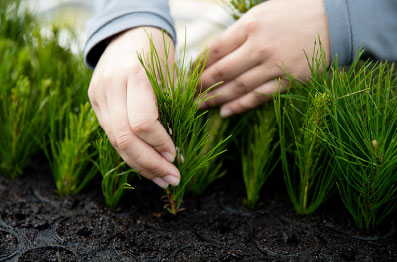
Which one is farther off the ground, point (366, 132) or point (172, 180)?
point (366, 132)

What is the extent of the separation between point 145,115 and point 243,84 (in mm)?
328

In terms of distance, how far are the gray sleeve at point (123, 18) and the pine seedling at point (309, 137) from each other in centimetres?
33

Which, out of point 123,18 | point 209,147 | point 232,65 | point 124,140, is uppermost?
point 123,18

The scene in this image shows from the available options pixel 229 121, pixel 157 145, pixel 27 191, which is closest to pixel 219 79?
pixel 229 121

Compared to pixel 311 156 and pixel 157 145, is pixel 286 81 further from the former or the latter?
pixel 157 145

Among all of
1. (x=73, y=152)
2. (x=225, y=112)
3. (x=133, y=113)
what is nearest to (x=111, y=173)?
(x=73, y=152)

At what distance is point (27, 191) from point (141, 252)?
1.25 feet

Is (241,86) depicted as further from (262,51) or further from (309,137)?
(309,137)

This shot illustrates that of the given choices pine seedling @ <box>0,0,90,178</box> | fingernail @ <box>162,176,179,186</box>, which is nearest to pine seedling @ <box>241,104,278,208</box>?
fingernail @ <box>162,176,179,186</box>

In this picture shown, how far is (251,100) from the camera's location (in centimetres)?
96

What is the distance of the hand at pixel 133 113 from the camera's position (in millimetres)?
725

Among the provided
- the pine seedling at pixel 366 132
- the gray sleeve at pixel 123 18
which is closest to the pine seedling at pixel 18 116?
the gray sleeve at pixel 123 18

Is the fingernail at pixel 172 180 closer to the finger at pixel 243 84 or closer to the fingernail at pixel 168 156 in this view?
the fingernail at pixel 168 156

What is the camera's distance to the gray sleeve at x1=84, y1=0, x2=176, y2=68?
88 cm
